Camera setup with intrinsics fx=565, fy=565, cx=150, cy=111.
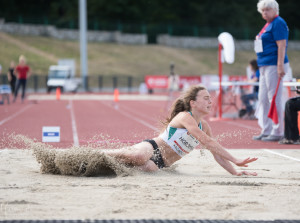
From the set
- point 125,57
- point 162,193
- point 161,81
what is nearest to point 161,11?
point 125,57

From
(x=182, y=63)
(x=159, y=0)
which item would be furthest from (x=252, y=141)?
(x=159, y=0)

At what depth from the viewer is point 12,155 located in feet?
25.3

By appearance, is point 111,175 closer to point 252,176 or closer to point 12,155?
point 252,176

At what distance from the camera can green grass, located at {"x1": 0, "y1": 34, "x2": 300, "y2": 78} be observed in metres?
57.9

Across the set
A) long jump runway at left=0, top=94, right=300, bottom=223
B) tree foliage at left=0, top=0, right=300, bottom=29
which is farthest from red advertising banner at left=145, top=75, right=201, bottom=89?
long jump runway at left=0, top=94, right=300, bottom=223

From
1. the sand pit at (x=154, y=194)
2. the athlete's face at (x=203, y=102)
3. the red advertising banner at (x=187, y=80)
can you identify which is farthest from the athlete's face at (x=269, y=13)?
the red advertising banner at (x=187, y=80)

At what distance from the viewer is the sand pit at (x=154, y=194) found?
13.8ft

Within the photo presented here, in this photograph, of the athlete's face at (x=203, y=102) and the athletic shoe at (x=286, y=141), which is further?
the athletic shoe at (x=286, y=141)

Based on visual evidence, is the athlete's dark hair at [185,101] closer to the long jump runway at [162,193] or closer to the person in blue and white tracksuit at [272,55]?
the long jump runway at [162,193]

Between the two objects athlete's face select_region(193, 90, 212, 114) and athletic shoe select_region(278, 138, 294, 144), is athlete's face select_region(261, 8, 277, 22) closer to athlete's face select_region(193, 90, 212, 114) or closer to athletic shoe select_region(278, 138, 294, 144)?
athletic shoe select_region(278, 138, 294, 144)

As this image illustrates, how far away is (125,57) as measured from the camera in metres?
64.9

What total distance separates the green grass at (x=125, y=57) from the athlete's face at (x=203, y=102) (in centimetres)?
4829

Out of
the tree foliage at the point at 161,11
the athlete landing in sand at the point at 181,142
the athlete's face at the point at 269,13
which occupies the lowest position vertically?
the athlete landing in sand at the point at 181,142

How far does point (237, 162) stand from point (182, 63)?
59.8 m
